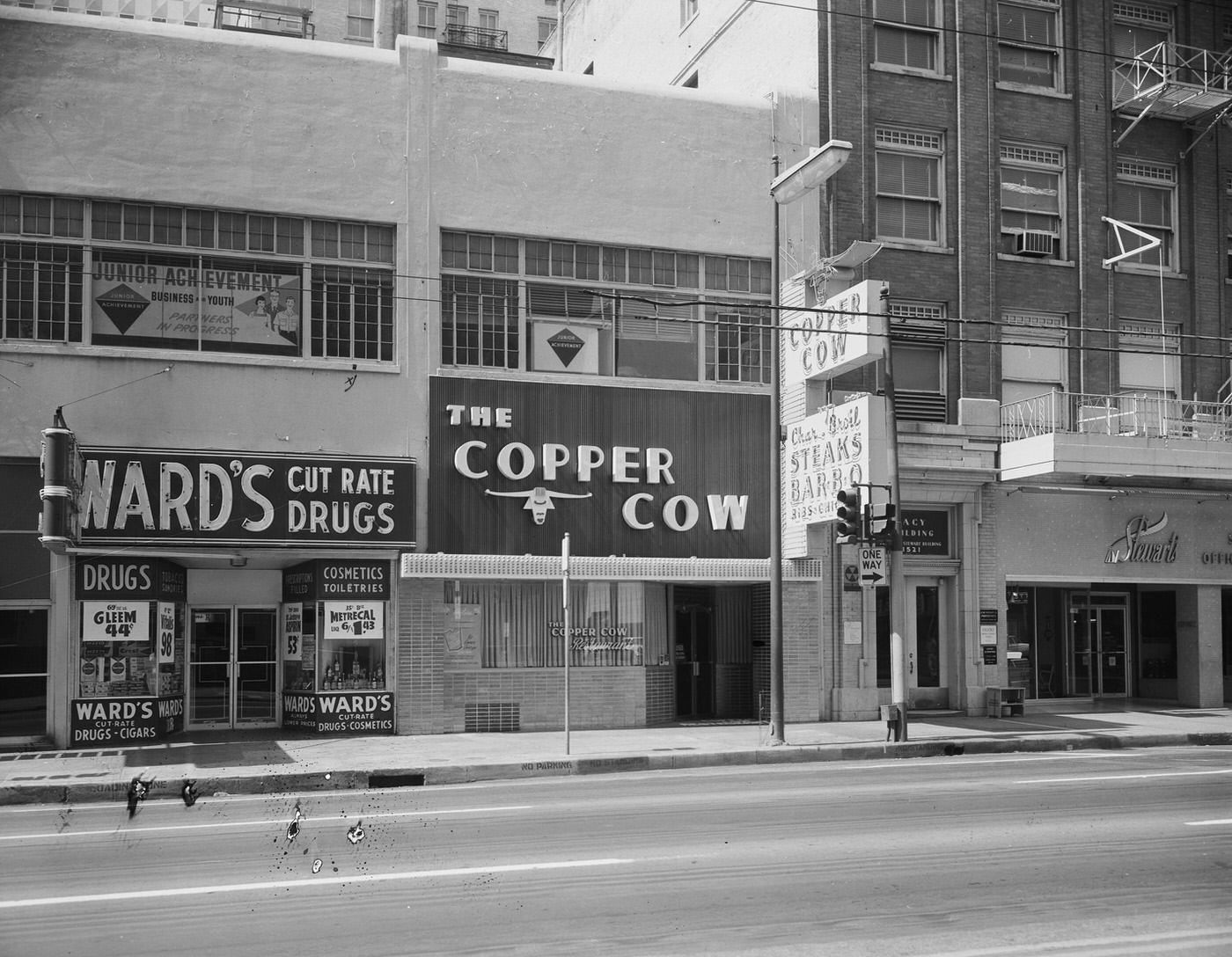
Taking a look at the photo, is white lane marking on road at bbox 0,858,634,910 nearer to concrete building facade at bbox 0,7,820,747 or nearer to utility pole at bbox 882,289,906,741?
concrete building facade at bbox 0,7,820,747

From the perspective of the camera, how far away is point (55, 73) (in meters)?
20.0

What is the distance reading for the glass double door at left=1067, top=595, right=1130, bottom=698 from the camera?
27609mm

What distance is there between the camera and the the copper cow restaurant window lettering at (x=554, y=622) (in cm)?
2167

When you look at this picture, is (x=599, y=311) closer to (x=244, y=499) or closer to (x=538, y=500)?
(x=538, y=500)

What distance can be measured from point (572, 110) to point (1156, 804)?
49.5 ft

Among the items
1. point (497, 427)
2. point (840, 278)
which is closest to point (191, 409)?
point (497, 427)

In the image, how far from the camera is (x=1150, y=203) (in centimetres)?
2761

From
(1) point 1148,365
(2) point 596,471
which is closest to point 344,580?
(2) point 596,471

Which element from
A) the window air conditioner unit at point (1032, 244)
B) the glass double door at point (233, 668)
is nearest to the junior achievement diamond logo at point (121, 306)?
the glass double door at point (233, 668)

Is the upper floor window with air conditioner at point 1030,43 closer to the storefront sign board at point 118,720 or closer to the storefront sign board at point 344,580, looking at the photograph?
the storefront sign board at point 344,580

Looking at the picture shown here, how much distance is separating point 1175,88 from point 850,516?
13.2 m

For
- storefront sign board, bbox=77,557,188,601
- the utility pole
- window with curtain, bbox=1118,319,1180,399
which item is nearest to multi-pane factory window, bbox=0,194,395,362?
storefront sign board, bbox=77,557,188,601

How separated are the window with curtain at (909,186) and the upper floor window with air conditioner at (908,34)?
1430 millimetres

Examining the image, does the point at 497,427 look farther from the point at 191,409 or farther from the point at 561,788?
the point at 561,788
